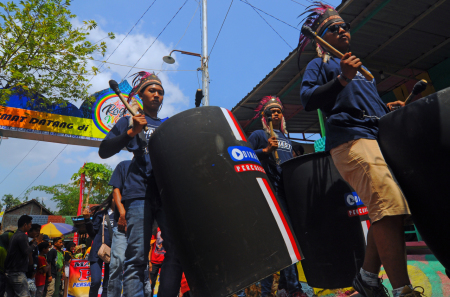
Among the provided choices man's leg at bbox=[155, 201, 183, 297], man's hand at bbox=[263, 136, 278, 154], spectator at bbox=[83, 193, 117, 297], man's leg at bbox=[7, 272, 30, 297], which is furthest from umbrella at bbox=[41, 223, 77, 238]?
man's leg at bbox=[155, 201, 183, 297]

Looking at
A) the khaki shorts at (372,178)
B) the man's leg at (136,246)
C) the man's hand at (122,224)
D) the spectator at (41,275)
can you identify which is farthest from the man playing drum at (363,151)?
the spectator at (41,275)

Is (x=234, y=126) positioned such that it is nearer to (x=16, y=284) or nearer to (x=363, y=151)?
(x=363, y=151)

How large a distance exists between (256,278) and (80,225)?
1359cm

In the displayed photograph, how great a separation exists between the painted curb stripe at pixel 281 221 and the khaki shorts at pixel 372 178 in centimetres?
42

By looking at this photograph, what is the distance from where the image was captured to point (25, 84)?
26.0 feet

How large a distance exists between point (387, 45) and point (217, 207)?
7.63m

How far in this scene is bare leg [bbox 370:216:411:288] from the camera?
1.45 metres

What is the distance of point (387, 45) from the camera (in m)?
7.48

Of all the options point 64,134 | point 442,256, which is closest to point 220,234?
point 442,256

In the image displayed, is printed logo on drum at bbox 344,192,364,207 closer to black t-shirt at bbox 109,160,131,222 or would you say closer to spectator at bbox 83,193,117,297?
black t-shirt at bbox 109,160,131,222

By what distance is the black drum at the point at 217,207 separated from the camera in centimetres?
146

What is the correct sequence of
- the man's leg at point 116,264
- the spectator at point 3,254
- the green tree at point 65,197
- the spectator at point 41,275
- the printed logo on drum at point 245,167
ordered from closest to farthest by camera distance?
1. the printed logo on drum at point 245,167
2. the man's leg at point 116,264
3. the spectator at point 3,254
4. the spectator at point 41,275
5. the green tree at point 65,197

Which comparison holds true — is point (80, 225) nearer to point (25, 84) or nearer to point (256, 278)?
point (25, 84)

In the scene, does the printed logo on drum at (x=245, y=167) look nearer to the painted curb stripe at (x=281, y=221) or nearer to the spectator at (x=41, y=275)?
the painted curb stripe at (x=281, y=221)
